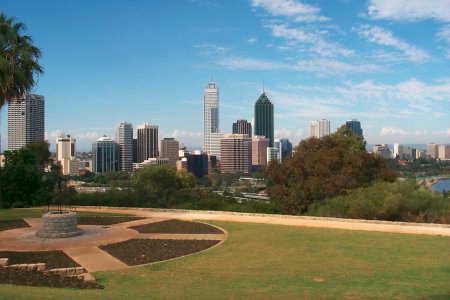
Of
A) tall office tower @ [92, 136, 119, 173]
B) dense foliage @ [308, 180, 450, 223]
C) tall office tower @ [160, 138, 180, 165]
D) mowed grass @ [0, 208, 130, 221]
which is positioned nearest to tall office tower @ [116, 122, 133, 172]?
tall office tower @ [92, 136, 119, 173]

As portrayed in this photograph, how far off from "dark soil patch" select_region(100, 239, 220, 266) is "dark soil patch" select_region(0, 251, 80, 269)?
4.42ft

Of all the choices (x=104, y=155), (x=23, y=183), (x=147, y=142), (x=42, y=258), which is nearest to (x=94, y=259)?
(x=42, y=258)

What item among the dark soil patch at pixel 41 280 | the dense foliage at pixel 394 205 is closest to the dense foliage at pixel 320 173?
the dense foliage at pixel 394 205

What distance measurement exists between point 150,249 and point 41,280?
451 centimetres

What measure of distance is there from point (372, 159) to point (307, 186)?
4.81m

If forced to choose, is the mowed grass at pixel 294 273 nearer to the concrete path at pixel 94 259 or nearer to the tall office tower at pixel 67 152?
the concrete path at pixel 94 259

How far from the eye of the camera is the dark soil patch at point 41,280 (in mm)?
9099

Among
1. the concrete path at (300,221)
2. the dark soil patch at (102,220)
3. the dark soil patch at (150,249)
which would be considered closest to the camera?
the dark soil patch at (150,249)

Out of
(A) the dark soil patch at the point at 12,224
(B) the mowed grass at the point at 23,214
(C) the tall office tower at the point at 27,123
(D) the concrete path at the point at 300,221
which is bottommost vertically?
(B) the mowed grass at the point at 23,214

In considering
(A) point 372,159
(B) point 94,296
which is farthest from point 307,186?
(B) point 94,296

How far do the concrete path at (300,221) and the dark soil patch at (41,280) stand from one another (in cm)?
1138

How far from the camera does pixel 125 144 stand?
13912 centimetres

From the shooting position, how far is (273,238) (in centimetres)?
1542

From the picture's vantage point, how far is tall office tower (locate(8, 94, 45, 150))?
83.2m
